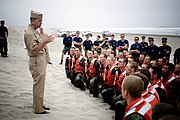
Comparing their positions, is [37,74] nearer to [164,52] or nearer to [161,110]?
[161,110]

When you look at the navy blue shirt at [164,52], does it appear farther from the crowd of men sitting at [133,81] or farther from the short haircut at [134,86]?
the short haircut at [134,86]

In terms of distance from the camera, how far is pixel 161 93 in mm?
3834

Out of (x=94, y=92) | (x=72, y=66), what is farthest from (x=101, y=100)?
(x=72, y=66)

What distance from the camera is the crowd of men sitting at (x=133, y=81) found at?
221 centimetres

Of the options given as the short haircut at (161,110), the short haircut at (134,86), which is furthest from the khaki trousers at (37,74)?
the short haircut at (161,110)

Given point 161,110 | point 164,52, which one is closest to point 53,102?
point 161,110

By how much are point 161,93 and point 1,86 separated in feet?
13.8

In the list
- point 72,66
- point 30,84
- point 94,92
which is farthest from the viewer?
point 72,66

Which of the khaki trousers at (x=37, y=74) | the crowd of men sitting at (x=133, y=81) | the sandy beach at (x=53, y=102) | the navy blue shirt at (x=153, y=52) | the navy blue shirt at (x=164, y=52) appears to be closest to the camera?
the crowd of men sitting at (x=133, y=81)

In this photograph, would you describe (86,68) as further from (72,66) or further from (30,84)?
(30,84)

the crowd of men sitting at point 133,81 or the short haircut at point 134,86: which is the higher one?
the short haircut at point 134,86

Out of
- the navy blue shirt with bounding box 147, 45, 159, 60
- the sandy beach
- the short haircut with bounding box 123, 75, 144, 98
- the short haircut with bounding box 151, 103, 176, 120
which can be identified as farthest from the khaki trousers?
the navy blue shirt with bounding box 147, 45, 159, 60

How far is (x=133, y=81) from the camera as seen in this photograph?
2240mm

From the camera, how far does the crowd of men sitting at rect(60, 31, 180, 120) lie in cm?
221
